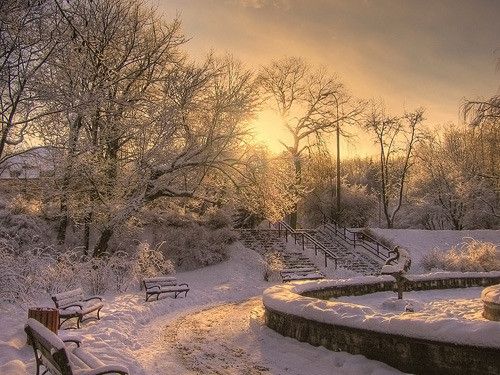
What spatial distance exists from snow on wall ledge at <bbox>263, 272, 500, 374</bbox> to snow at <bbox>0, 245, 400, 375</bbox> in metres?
0.23

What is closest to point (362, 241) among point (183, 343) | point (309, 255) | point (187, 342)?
point (309, 255)

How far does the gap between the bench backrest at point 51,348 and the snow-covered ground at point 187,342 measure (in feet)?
3.70

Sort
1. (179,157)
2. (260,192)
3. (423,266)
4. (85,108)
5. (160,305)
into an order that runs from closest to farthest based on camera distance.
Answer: (85,108)
(160,305)
(179,157)
(260,192)
(423,266)

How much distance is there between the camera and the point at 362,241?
31516 millimetres

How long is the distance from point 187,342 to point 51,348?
5107 millimetres

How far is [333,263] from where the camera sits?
85.2 ft

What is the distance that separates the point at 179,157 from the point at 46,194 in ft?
19.3

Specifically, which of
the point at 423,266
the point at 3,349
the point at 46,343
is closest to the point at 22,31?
the point at 3,349

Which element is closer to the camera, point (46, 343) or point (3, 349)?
point (46, 343)

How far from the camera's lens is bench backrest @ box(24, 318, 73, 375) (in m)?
4.80

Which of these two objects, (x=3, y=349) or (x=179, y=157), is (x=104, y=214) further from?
(x=3, y=349)

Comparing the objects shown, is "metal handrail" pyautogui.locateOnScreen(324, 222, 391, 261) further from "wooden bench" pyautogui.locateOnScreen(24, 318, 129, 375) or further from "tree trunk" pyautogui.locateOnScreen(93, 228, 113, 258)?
"wooden bench" pyautogui.locateOnScreen(24, 318, 129, 375)

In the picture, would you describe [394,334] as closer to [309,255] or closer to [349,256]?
[309,255]

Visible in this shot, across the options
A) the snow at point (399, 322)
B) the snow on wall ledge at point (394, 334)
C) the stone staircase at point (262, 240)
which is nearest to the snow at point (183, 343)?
the snow on wall ledge at point (394, 334)
